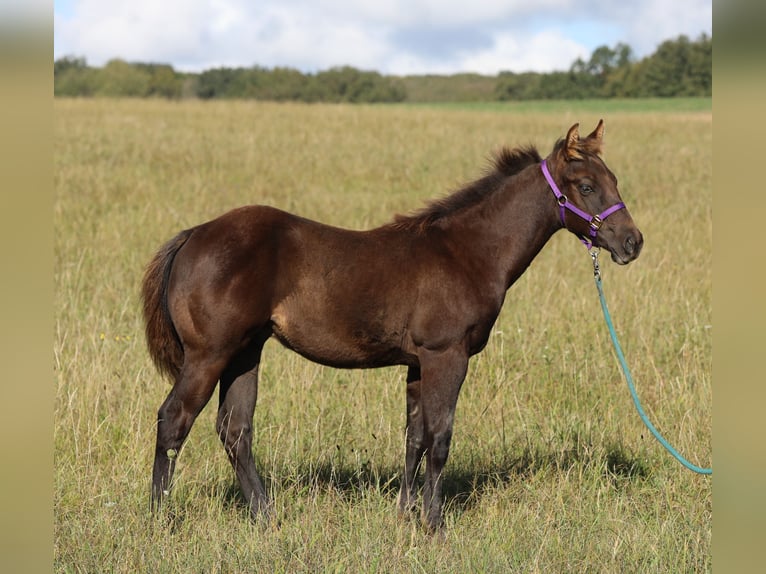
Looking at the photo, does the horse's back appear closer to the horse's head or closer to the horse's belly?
the horse's belly

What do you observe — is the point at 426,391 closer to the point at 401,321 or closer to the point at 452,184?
the point at 401,321

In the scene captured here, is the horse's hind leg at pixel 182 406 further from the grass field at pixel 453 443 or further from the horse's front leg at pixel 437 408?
the horse's front leg at pixel 437 408

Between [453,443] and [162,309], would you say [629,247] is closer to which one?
[453,443]

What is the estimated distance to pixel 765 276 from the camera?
136 cm

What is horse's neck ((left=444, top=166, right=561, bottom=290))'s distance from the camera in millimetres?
4219

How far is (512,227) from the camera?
4.25 meters

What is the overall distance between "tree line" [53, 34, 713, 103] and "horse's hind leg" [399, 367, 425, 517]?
61706mm

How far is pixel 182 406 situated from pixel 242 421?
428 mm

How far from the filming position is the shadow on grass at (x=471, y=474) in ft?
14.7

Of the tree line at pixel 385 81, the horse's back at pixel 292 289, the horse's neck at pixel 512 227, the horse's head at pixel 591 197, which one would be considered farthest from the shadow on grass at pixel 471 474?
the tree line at pixel 385 81

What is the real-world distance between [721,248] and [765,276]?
10 centimetres

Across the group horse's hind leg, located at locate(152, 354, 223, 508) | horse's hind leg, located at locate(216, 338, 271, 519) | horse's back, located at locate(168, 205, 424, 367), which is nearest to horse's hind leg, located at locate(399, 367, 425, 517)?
horse's back, located at locate(168, 205, 424, 367)

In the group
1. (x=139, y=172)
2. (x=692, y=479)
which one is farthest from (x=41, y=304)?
(x=139, y=172)

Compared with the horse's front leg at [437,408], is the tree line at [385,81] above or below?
above
